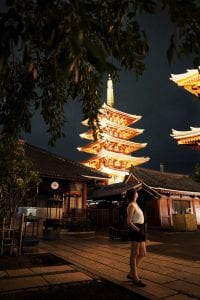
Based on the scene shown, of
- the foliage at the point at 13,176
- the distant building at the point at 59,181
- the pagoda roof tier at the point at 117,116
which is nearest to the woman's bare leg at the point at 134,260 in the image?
the foliage at the point at 13,176

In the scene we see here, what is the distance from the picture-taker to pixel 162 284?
16.6 feet

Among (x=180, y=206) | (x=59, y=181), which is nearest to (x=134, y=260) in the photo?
(x=59, y=181)

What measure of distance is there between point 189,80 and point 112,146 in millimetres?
25659

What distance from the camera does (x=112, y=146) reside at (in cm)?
4125

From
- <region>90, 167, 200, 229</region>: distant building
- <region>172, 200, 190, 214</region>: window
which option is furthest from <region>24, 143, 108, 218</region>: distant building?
<region>172, 200, 190, 214</region>: window

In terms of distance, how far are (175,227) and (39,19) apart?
19647 millimetres

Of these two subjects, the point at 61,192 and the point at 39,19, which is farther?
the point at 61,192

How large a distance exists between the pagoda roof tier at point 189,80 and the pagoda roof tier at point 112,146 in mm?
22527

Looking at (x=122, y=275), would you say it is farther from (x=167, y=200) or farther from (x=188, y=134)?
(x=167, y=200)

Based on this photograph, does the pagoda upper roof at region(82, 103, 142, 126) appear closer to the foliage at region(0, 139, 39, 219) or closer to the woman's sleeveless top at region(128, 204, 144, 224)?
the foliage at region(0, 139, 39, 219)

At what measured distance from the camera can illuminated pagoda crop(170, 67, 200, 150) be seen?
1568 cm

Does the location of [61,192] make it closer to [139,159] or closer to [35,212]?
[35,212]

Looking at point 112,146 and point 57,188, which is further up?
point 112,146

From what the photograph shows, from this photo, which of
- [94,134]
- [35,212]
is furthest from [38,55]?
[35,212]
